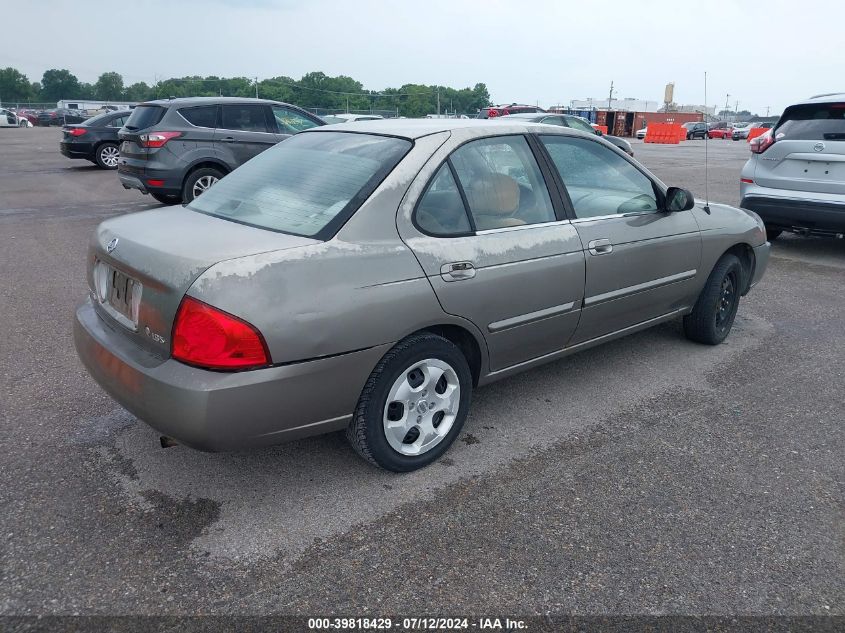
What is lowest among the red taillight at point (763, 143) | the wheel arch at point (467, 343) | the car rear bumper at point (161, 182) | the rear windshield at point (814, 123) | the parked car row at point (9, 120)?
the wheel arch at point (467, 343)

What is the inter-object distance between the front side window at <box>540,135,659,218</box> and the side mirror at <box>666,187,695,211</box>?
0.08 m

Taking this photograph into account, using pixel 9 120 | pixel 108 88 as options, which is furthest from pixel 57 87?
pixel 9 120

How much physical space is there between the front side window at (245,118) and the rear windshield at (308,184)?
701 cm

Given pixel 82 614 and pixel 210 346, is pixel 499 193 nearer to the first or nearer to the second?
pixel 210 346

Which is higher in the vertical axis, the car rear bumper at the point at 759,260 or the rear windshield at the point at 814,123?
the rear windshield at the point at 814,123

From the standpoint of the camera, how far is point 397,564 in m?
2.59

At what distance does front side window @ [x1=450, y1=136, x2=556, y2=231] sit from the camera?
3408 mm

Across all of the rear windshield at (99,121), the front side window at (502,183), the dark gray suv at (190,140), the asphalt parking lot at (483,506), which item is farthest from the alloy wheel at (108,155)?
the front side window at (502,183)

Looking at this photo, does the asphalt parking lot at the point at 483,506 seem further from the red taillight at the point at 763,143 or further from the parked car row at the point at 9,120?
the parked car row at the point at 9,120

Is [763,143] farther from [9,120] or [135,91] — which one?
[135,91]

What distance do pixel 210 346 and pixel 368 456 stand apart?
894 mm

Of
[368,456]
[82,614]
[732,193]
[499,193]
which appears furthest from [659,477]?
[732,193]

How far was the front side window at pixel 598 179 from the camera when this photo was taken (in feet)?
12.8

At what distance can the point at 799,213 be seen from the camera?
7.49 meters
